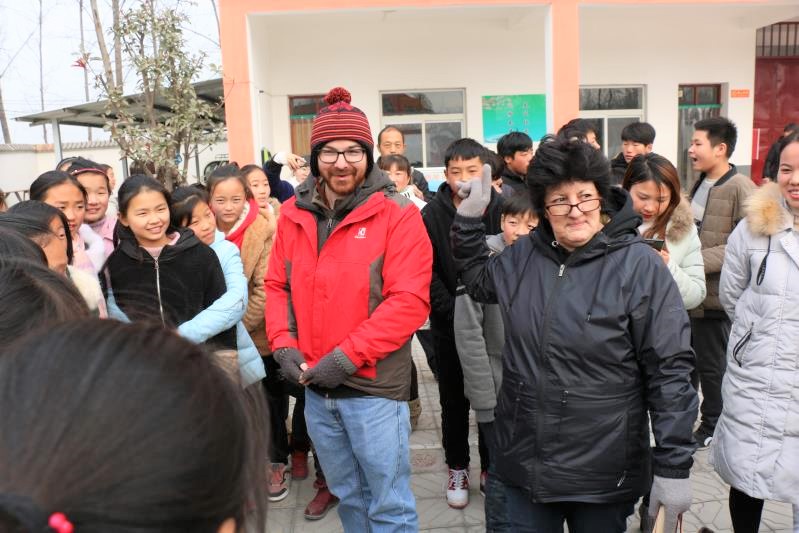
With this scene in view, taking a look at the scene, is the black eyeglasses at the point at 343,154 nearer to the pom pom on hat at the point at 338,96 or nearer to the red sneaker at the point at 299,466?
the pom pom on hat at the point at 338,96

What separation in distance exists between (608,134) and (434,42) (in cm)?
315

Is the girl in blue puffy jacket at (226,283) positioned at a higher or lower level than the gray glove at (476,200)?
lower

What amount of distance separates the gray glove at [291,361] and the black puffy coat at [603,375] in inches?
34.3

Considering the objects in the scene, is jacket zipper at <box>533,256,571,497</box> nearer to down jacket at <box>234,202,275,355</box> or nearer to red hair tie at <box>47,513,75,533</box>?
red hair tie at <box>47,513,75,533</box>

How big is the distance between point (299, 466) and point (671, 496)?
237 centimetres

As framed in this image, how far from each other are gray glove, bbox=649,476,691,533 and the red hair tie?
70.3 inches

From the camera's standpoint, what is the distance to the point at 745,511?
105 inches

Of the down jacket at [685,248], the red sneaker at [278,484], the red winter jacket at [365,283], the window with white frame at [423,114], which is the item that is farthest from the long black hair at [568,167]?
the window with white frame at [423,114]

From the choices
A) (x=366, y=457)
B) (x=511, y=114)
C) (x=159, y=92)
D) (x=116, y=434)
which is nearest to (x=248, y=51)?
(x=159, y=92)

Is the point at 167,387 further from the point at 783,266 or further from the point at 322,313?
the point at 783,266

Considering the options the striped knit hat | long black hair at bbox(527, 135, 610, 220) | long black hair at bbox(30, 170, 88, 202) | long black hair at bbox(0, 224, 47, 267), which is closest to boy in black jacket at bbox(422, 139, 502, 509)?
the striped knit hat

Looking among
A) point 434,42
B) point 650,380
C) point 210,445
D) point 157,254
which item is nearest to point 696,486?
point 650,380

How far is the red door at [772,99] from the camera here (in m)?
10.6

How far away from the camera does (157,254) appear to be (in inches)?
118
